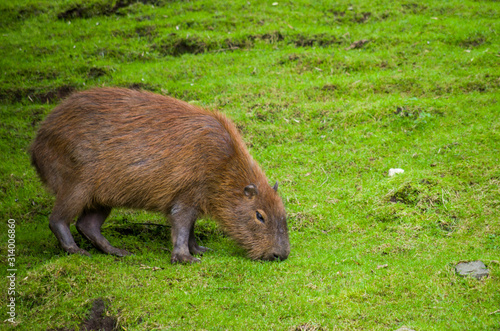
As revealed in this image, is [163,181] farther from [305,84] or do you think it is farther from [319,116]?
[305,84]

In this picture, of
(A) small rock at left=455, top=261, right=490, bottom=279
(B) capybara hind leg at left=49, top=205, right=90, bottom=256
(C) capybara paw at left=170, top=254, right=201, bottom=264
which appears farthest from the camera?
(B) capybara hind leg at left=49, top=205, right=90, bottom=256

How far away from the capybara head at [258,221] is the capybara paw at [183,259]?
0.62m

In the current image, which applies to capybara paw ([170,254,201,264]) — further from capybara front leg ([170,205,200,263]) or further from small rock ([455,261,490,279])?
small rock ([455,261,490,279])

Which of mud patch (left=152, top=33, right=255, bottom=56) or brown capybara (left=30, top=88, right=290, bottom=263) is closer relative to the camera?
brown capybara (left=30, top=88, right=290, bottom=263)

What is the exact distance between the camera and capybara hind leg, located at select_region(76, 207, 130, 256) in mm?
6032

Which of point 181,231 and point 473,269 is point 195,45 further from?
point 473,269

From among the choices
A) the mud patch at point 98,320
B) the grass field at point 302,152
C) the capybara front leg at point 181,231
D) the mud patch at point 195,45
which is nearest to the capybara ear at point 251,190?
the capybara front leg at point 181,231

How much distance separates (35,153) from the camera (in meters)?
6.15

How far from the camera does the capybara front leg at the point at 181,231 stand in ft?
19.0

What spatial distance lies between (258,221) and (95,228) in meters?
2.04

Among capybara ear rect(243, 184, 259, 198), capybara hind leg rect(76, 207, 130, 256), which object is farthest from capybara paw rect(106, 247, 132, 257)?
capybara ear rect(243, 184, 259, 198)

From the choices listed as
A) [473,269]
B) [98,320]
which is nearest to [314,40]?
[473,269]

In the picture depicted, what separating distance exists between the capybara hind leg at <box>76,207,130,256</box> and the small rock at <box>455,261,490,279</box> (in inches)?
147

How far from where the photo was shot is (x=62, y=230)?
5844 mm
